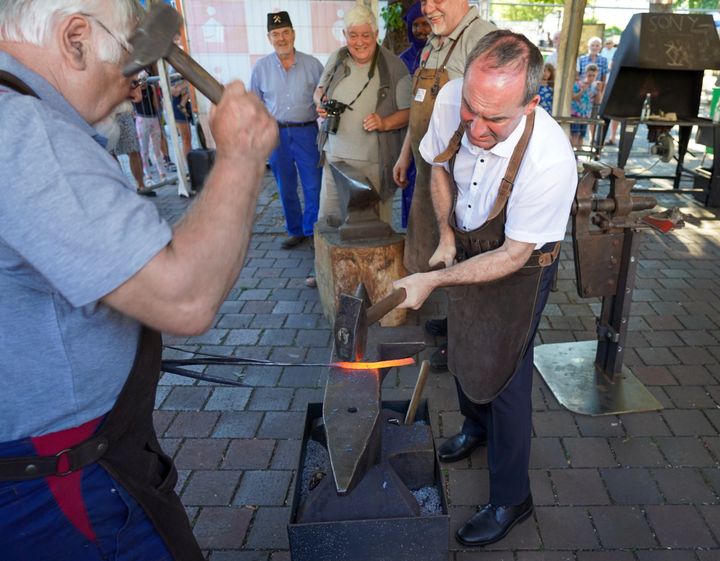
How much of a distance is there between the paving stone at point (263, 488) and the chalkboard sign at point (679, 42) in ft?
20.8

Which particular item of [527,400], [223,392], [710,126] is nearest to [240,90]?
[527,400]

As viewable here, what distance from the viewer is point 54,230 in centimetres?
84

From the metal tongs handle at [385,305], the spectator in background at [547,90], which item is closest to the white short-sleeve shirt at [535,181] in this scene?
the metal tongs handle at [385,305]

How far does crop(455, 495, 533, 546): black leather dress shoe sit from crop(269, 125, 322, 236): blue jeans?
10.8 ft

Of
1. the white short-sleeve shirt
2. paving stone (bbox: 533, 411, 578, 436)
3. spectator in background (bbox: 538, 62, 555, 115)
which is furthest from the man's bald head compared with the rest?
spectator in background (bbox: 538, 62, 555, 115)

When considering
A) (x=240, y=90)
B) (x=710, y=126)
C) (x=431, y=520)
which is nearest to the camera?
(x=240, y=90)

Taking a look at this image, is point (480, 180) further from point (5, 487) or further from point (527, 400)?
point (5, 487)

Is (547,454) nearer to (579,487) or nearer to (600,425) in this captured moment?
(579,487)

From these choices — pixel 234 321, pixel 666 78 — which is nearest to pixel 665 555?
pixel 234 321

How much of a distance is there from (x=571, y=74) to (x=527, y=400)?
3.99 m

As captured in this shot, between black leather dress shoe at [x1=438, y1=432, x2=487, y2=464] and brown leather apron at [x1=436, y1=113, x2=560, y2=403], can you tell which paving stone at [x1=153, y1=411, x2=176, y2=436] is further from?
brown leather apron at [x1=436, y1=113, x2=560, y2=403]

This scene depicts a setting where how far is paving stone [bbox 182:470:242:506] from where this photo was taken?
2.46 m

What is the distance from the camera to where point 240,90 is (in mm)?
1037

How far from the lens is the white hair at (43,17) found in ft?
3.17
